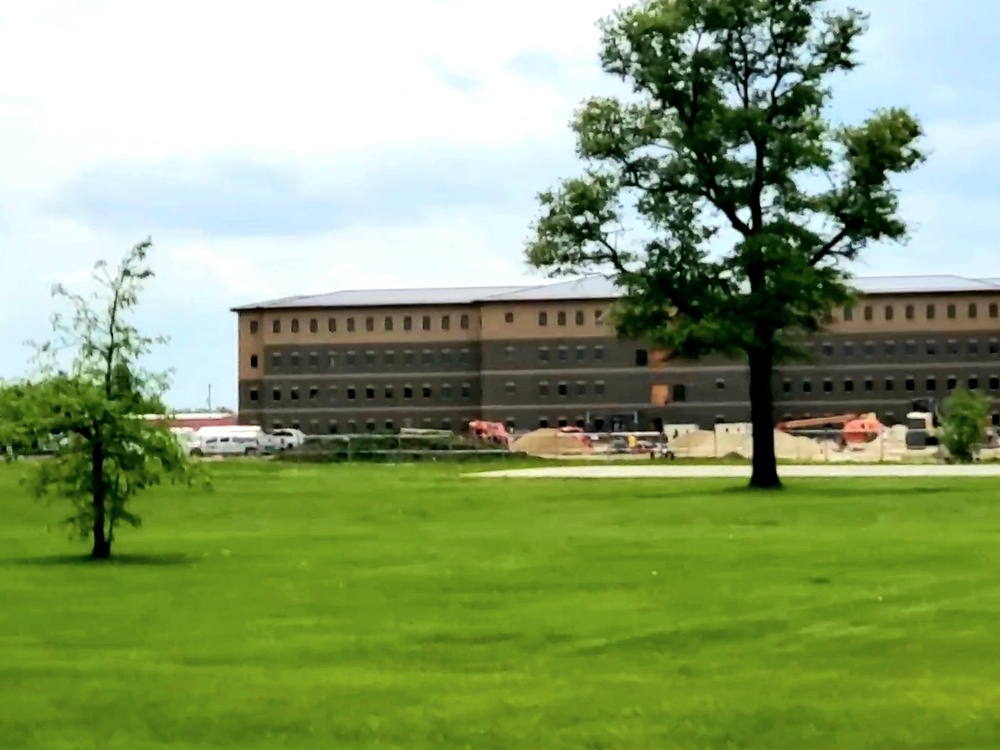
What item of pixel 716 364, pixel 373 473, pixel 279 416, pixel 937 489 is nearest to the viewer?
pixel 937 489

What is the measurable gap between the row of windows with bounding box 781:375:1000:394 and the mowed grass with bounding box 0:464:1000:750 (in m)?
81.9

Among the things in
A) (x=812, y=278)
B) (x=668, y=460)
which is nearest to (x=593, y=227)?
(x=812, y=278)

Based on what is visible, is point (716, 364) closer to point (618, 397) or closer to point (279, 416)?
point (618, 397)

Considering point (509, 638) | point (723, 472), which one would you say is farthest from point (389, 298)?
point (509, 638)

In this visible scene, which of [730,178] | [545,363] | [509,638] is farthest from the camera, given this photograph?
[545,363]

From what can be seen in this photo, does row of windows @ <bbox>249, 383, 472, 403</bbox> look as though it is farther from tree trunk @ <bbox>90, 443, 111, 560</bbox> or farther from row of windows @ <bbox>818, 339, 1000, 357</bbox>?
tree trunk @ <bbox>90, 443, 111, 560</bbox>

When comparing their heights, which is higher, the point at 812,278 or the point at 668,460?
the point at 812,278

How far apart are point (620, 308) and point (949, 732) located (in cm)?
3186

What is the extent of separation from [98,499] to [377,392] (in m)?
90.9

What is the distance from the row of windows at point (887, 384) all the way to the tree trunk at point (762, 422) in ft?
217

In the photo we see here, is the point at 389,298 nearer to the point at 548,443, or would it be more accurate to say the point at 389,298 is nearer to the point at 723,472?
the point at 548,443

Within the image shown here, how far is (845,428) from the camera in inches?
3388

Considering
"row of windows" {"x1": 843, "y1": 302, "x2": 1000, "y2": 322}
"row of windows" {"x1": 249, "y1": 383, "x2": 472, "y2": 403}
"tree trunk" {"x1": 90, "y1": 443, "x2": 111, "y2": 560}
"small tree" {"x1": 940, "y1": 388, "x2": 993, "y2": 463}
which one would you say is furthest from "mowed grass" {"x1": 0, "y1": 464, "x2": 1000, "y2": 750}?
"row of windows" {"x1": 249, "y1": 383, "x2": 472, "y2": 403}

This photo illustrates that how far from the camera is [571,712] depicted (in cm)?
949
